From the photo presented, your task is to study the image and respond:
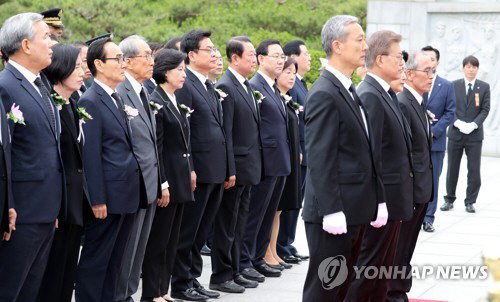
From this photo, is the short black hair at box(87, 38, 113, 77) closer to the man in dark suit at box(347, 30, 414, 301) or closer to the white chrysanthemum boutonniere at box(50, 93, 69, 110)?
the white chrysanthemum boutonniere at box(50, 93, 69, 110)

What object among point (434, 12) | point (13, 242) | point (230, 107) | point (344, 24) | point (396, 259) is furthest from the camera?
point (434, 12)

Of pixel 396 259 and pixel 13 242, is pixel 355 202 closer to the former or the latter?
pixel 396 259

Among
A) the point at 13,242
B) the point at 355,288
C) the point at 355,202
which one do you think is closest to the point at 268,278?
the point at 355,288

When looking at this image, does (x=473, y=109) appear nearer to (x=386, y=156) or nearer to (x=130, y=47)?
(x=386, y=156)

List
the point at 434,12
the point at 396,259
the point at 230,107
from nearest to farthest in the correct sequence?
the point at 396,259 < the point at 230,107 < the point at 434,12

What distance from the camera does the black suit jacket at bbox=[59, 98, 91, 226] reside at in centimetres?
586

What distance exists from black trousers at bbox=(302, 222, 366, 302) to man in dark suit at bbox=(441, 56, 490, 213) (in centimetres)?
716

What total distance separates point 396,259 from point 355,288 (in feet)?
2.39

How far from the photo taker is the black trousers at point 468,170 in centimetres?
1252

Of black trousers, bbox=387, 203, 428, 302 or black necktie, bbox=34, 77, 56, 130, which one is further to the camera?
black trousers, bbox=387, 203, 428, 302

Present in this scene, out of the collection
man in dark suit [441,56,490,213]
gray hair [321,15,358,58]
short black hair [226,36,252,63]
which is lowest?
man in dark suit [441,56,490,213]

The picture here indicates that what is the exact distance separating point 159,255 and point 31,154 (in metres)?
1.90

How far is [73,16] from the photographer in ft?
69.0

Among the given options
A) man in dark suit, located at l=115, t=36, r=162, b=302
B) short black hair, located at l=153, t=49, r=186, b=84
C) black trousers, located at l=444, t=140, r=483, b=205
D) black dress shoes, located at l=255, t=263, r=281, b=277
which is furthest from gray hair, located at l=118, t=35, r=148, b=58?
black trousers, located at l=444, t=140, r=483, b=205
